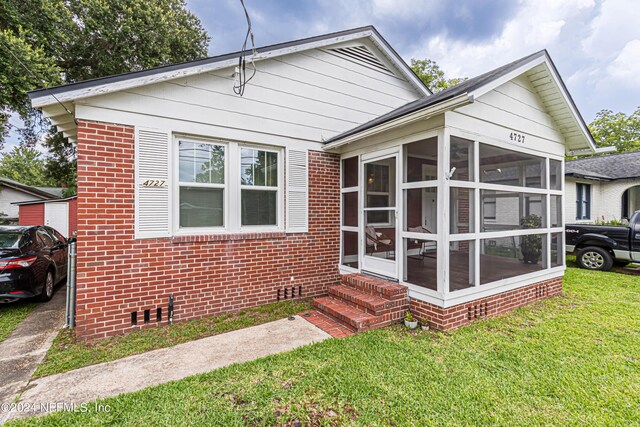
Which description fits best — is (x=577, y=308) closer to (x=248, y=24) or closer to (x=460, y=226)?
(x=460, y=226)

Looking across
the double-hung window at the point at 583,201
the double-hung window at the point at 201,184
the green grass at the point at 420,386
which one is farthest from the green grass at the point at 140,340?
the double-hung window at the point at 583,201

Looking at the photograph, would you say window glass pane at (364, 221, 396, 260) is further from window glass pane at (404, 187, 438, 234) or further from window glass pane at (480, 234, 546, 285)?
window glass pane at (480, 234, 546, 285)

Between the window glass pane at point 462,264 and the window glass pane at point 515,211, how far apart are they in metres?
1.03

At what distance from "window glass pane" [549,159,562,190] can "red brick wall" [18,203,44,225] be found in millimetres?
19120

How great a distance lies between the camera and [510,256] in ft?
16.8

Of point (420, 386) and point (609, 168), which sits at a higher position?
point (609, 168)

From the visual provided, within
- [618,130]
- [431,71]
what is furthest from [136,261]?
[618,130]

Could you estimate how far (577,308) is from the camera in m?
4.96

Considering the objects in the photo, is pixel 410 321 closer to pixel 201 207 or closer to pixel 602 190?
pixel 201 207

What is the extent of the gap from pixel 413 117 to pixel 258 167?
2.82 meters

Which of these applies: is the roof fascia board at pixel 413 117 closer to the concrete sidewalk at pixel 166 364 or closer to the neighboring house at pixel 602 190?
the concrete sidewalk at pixel 166 364

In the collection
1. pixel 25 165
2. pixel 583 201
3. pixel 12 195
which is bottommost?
pixel 583 201

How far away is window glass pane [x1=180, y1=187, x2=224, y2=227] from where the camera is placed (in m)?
4.51

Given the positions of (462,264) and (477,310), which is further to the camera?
(477,310)
